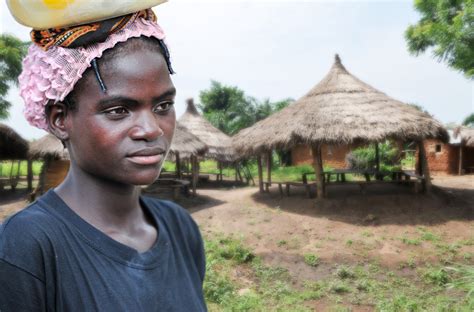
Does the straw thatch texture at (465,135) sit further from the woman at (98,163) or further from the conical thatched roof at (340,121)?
the woman at (98,163)

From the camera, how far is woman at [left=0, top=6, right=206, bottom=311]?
33.3 inches

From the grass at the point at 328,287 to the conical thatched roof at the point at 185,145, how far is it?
6102mm

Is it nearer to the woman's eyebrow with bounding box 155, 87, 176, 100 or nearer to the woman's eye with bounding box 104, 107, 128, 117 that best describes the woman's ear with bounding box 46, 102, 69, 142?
the woman's eye with bounding box 104, 107, 128, 117

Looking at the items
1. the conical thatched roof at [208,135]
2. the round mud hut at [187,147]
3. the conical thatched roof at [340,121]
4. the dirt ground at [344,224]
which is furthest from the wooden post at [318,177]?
the conical thatched roof at [208,135]

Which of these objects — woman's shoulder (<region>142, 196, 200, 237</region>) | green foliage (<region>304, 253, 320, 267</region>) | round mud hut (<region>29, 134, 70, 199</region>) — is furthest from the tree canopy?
woman's shoulder (<region>142, 196, 200, 237</region>)

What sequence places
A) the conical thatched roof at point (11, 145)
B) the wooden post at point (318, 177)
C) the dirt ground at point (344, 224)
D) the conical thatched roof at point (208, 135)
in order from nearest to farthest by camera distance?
the dirt ground at point (344, 224), the wooden post at point (318, 177), the conical thatched roof at point (11, 145), the conical thatched roof at point (208, 135)

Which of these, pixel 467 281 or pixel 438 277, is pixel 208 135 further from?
pixel 467 281

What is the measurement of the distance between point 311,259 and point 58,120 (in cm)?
713

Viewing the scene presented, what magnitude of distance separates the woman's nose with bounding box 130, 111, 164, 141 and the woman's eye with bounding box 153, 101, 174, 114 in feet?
0.10

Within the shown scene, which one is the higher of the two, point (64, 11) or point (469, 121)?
point (469, 121)

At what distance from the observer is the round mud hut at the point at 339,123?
10.8m

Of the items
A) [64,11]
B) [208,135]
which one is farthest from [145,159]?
[208,135]

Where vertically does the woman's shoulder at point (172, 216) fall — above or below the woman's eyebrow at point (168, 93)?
below

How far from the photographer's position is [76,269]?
2.86 feet
